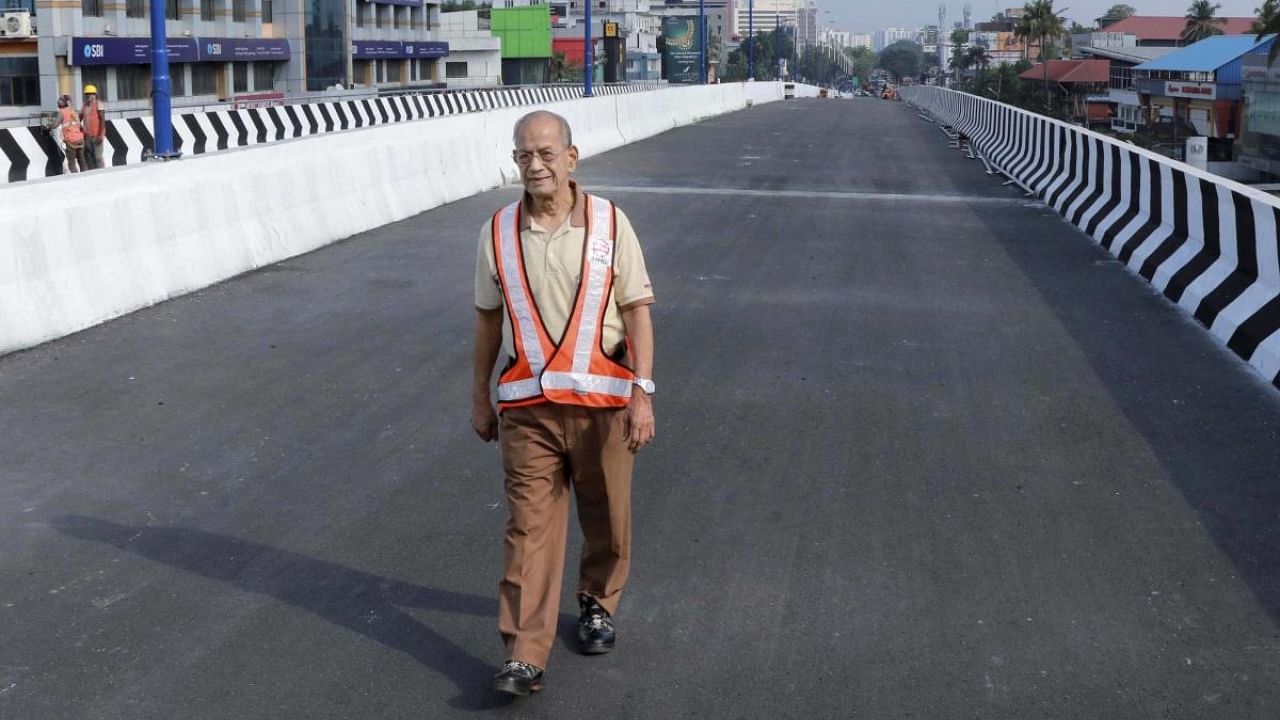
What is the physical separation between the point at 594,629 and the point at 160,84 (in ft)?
38.0

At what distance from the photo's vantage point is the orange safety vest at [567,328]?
4820 millimetres


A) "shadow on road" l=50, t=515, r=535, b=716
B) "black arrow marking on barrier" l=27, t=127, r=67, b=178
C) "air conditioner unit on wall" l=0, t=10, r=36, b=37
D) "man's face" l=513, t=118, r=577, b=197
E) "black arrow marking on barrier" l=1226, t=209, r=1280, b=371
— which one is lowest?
"shadow on road" l=50, t=515, r=535, b=716

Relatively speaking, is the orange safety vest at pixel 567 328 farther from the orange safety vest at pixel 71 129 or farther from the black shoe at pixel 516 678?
the orange safety vest at pixel 71 129

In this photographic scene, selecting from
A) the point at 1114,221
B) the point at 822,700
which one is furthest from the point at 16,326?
the point at 1114,221

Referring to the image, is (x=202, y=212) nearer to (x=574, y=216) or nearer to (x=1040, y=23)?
(x=574, y=216)

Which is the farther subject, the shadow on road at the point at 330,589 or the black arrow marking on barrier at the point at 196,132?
the black arrow marking on barrier at the point at 196,132

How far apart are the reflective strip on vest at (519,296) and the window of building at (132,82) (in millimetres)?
57029

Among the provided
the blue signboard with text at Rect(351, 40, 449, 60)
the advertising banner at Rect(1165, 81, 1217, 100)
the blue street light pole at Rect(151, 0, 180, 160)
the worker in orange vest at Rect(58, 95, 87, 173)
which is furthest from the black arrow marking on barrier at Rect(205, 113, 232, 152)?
the advertising banner at Rect(1165, 81, 1217, 100)

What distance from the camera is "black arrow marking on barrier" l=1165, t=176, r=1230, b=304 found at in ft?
38.7

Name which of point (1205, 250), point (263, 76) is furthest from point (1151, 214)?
point (263, 76)

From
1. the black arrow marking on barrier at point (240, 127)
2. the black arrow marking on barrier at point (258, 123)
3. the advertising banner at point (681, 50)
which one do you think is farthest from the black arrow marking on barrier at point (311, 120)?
the advertising banner at point (681, 50)

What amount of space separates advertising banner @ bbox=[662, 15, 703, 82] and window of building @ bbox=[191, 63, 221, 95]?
58752mm

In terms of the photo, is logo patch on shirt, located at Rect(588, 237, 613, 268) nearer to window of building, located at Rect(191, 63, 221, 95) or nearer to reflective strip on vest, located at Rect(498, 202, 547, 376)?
reflective strip on vest, located at Rect(498, 202, 547, 376)

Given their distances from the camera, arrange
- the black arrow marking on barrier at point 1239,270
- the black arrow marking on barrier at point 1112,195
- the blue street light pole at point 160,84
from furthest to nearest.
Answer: the black arrow marking on barrier at point 1112,195, the blue street light pole at point 160,84, the black arrow marking on barrier at point 1239,270
